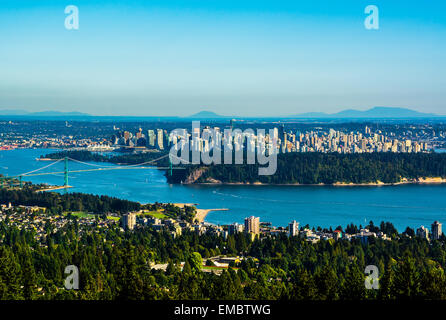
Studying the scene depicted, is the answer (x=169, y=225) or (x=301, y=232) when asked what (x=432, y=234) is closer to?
(x=301, y=232)

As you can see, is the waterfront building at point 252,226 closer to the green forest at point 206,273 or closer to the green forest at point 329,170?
the green forest at point 206,273

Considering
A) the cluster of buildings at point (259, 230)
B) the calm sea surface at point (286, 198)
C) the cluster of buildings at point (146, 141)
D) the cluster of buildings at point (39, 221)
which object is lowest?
the calm sea surface at point (286, 198)

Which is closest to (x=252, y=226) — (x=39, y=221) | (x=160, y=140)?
(x=39, y=221)

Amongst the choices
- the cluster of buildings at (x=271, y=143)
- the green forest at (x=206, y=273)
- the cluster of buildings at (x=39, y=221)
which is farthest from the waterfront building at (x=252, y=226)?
the cluster of buildings at (x=271, y=143)

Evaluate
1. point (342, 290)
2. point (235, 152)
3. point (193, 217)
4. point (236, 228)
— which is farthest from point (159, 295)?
point (235, 152)

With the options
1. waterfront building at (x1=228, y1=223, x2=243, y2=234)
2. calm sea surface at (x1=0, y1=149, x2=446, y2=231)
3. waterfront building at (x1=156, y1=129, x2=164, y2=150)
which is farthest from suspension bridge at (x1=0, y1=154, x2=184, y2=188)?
waterfront building at (x1=228, y1=223, x2=243, y2=234)
